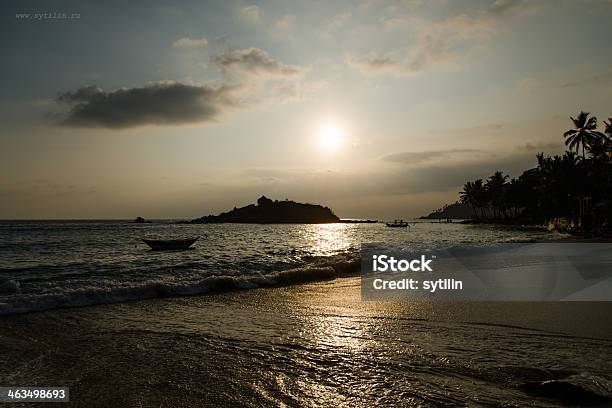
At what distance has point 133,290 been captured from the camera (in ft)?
47.4

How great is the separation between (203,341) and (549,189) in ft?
293

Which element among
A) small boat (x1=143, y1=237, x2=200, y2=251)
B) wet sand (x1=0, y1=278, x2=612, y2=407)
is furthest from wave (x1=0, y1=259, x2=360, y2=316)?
small boat (x1=143, y1=237, x2=200, y2=251)

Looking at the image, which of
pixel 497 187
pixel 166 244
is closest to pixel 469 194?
pixel 497 187

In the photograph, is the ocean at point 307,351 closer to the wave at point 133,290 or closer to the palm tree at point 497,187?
the wave at point 133,290

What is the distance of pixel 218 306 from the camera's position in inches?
484

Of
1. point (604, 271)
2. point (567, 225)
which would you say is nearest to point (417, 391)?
point (604, 271)

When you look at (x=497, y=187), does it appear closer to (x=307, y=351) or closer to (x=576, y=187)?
(x=576, y=187)

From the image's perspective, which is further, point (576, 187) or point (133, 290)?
point (576, 187)

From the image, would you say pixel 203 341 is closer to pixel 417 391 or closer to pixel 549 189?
pixel 417 391

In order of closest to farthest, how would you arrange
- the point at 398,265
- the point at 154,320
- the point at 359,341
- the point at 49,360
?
the point at 49,360
the point at 359,341
the point at 154,320
the point at 398,265

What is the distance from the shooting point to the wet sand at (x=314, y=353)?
5379mm

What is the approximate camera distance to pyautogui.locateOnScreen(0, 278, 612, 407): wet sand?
17.6 ft

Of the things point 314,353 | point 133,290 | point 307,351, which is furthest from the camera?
point 133,290

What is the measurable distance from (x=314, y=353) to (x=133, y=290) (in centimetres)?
982
